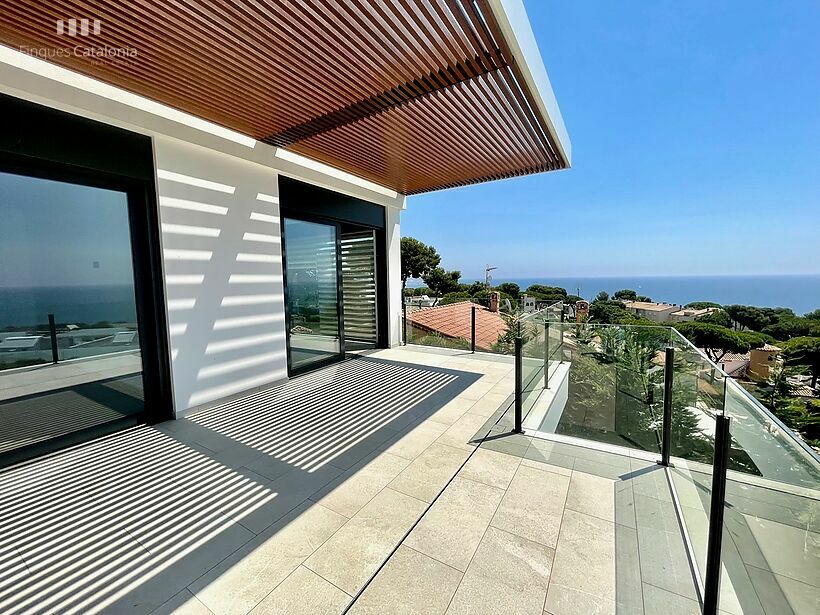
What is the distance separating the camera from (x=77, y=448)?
10.1 feet

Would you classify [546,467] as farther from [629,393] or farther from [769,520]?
[629,393]

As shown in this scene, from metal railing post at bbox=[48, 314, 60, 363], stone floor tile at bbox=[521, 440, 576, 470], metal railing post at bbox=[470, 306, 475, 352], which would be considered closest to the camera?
stone floor tile at bbox=[521, 440, 576, 470]

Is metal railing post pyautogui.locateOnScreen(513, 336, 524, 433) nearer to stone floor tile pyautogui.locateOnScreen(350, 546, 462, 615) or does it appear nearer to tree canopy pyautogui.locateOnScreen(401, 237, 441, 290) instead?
stone floor tile pyautogui.locateOnScreen(350, 546, 462, 615)

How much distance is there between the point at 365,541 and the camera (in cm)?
193

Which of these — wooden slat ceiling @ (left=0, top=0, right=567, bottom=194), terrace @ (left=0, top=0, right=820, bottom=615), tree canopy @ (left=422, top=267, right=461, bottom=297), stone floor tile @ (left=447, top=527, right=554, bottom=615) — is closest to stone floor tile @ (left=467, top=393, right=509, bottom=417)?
terrace @ (left=0, top=0, right=820, bottom=615)

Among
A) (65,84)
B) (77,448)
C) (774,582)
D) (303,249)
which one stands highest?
(65,84)

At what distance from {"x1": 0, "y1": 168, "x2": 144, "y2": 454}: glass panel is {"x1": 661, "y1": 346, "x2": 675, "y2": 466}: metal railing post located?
4.88m

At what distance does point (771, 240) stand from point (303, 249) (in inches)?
2616

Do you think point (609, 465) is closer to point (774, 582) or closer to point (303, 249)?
point (774, 582)

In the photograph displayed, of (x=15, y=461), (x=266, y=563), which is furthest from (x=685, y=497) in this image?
(x=15, y=461)

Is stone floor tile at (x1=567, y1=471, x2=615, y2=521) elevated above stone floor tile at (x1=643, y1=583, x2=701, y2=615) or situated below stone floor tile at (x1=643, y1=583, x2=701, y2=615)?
above

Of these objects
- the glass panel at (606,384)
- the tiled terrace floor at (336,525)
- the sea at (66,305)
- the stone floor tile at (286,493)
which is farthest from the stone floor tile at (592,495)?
the sea at (66,305)

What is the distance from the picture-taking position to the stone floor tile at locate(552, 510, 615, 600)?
1664 millimetres

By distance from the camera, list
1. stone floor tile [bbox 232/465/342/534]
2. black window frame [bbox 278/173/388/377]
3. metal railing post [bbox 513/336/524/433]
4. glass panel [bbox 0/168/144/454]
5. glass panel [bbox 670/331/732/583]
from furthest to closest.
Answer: black window frame [bbox 278/173/388/377] < metal railing post [bbox 513/336/524/433] < glass panel [bbox 0/168/144/454] < stone floor tile [bbox 232/465/342/534] < glass panel [bbox 670/331/732/583]
